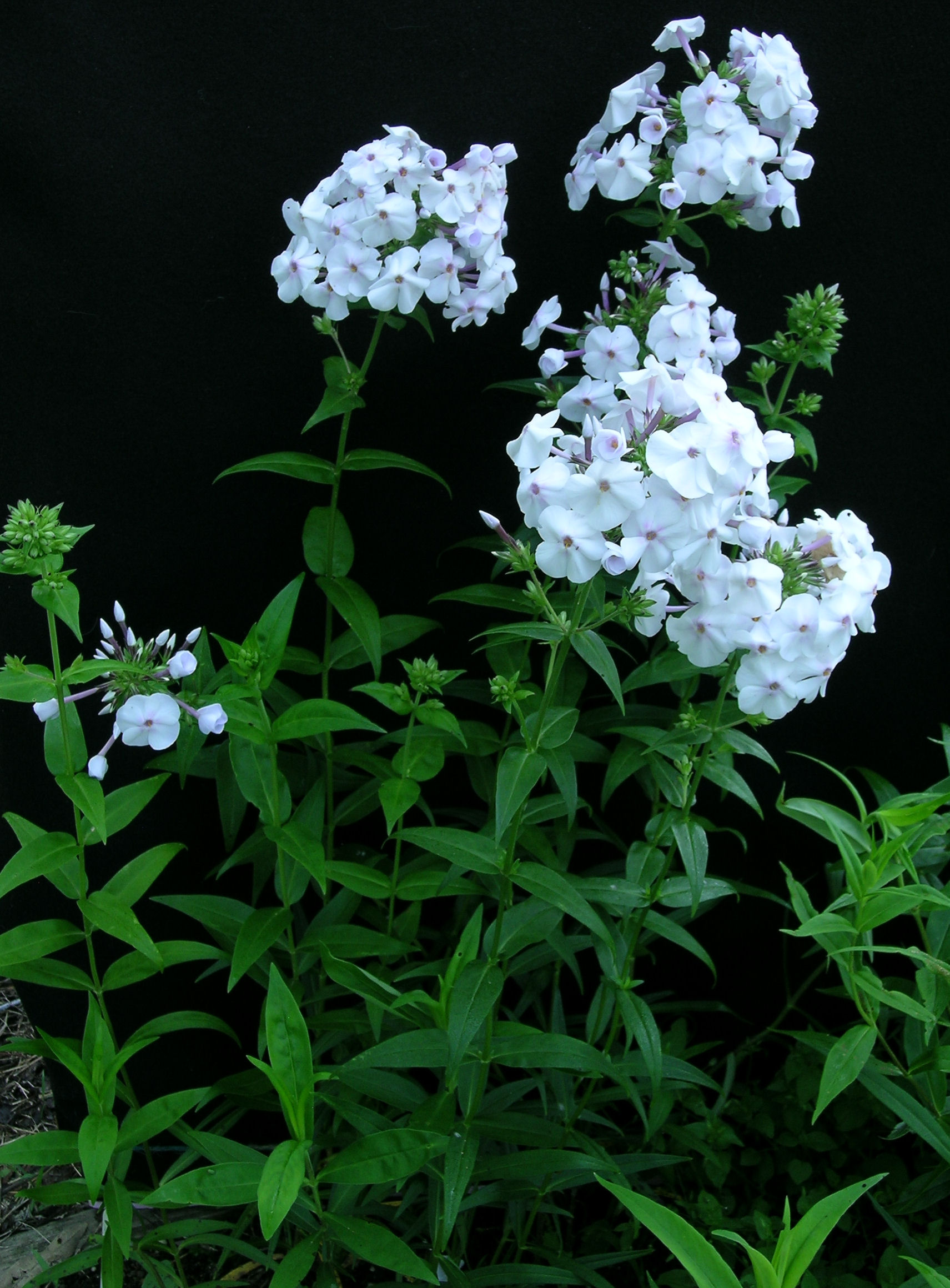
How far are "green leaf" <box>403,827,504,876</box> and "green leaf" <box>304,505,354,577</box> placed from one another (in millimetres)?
559

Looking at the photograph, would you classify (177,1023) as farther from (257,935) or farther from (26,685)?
(26,685)

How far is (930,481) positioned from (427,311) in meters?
1.24

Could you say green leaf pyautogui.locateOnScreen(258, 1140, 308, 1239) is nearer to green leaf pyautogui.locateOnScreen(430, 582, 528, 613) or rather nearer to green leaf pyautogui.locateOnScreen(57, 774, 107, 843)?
green leaf pyautogui.locateOnScreen(57, 774, 107, 843)

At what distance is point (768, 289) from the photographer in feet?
7.04

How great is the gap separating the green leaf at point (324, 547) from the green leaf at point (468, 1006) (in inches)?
30.7

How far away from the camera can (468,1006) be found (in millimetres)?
1534

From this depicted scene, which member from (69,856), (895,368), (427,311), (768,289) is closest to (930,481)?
(895,368)

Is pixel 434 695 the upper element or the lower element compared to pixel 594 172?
lower

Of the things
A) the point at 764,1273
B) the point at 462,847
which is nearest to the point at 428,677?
the point at 462,847

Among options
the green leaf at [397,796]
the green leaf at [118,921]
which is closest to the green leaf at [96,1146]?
the green leaf at [118,921]

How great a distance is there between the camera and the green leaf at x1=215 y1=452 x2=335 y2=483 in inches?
69.9

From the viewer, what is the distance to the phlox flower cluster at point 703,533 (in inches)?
48.5

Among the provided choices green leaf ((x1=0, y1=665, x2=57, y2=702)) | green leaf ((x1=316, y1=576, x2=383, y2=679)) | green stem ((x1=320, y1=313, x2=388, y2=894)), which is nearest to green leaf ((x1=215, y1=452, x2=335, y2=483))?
green stem ((x1=320, y1=313, x2=388, y2=894))

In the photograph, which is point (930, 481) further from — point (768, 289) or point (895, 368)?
point (768, 289)
